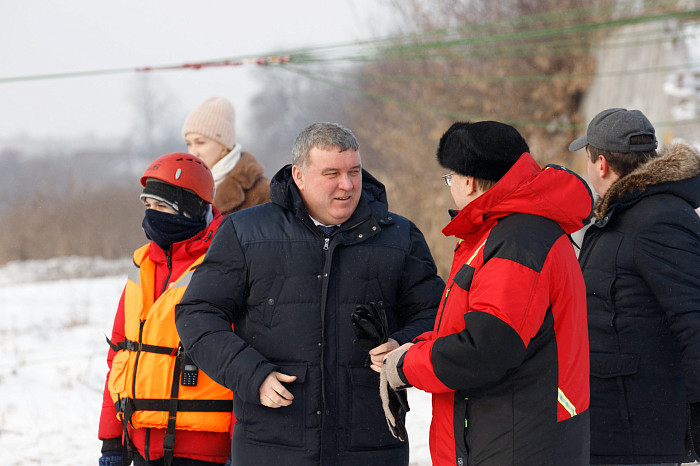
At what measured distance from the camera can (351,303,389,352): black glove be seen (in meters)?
2.54

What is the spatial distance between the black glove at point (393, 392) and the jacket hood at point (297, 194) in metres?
0.74

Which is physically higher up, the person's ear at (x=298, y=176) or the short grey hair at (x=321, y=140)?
the short grey hair at (x=321, y=140)

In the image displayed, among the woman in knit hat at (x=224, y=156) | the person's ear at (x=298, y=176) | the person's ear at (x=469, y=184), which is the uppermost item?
the woman in knit hat at (x=224, y=156)

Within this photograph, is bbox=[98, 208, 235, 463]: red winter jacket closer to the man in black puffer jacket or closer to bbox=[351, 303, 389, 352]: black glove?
the man in black puffer jacket

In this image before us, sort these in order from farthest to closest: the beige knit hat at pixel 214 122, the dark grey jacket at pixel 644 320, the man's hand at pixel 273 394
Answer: the beige knit hat at pixel 214 122 < the dark grey jacket at pixel 644 320 < the man's hand at pixel 273 394

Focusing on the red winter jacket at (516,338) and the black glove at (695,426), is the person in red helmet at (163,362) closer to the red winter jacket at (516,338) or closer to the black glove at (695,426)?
the red winter jacket at (516,338)

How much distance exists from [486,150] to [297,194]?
2.83ft

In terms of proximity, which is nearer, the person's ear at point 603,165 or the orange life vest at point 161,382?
the orange life vest at point 161,382

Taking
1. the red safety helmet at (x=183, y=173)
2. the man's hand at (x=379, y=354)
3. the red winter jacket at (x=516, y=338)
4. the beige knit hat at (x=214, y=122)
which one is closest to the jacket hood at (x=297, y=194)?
the red safety helmet at (x=183, y=173)

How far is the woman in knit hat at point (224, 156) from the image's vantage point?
434 cm

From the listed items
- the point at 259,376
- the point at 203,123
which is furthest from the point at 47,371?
the point at 259,376

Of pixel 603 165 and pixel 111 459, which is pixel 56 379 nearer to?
pixel 111 459

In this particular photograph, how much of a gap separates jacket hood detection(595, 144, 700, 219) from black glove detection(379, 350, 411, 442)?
3.92 feet

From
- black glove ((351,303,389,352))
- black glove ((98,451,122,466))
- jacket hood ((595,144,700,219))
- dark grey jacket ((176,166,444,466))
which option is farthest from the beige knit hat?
jacket hood ((595,144,700,219))
